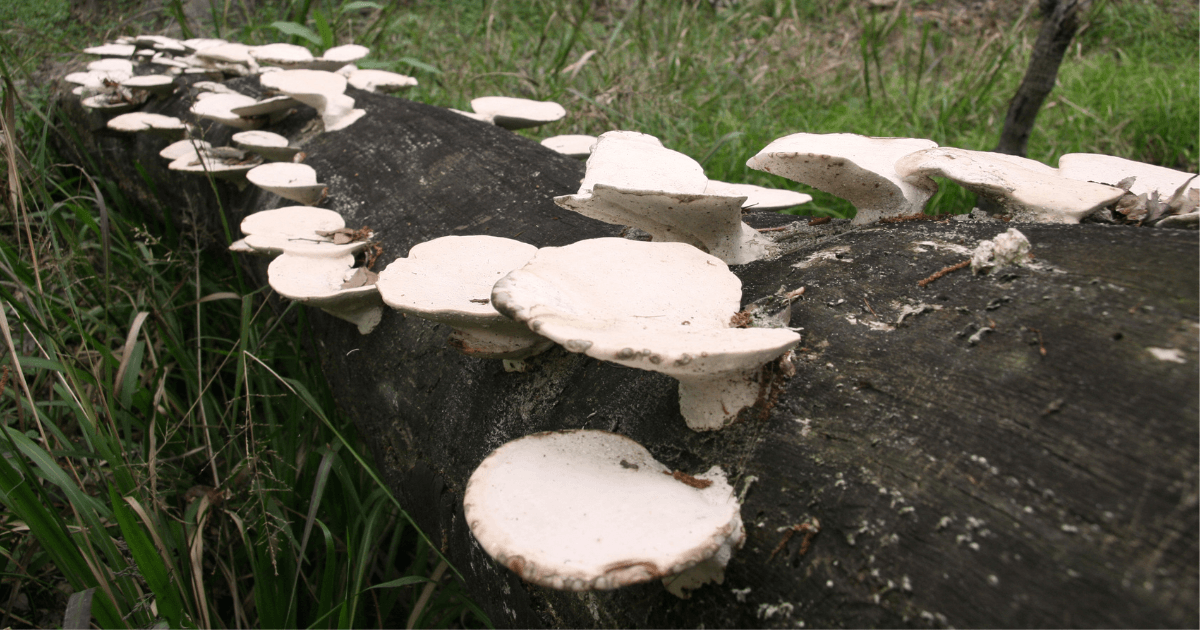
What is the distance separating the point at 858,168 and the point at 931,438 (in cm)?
67

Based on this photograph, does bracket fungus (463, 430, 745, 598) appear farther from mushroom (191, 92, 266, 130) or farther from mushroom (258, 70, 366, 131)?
mushroom (191, 92, 266, 130)

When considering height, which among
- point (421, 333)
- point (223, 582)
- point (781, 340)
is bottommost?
point (223, 582)

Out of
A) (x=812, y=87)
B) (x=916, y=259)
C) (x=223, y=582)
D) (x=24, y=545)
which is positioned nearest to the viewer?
(x=916, y=259)

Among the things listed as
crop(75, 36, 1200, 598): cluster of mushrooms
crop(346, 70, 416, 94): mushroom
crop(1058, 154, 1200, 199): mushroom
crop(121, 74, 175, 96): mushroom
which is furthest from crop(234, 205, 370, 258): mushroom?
crop(1058, 154, 1200, 199): mushroom

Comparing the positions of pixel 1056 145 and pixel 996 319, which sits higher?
pixel 996 319

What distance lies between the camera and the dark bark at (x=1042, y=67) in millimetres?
2910

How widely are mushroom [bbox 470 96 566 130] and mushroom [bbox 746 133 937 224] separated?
1.68 metres

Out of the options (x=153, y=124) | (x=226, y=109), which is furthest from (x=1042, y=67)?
(x=153, y=124)

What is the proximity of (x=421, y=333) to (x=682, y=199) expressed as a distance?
82 centimetres

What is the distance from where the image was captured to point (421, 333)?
1757mm

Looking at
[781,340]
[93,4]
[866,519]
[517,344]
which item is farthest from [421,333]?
[93,4]

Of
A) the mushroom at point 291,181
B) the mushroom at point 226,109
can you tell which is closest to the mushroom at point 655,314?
the mushroom at point 291,181

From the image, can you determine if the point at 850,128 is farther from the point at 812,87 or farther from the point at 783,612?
the point at 783,612

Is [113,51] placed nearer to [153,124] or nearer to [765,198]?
[153,124]
